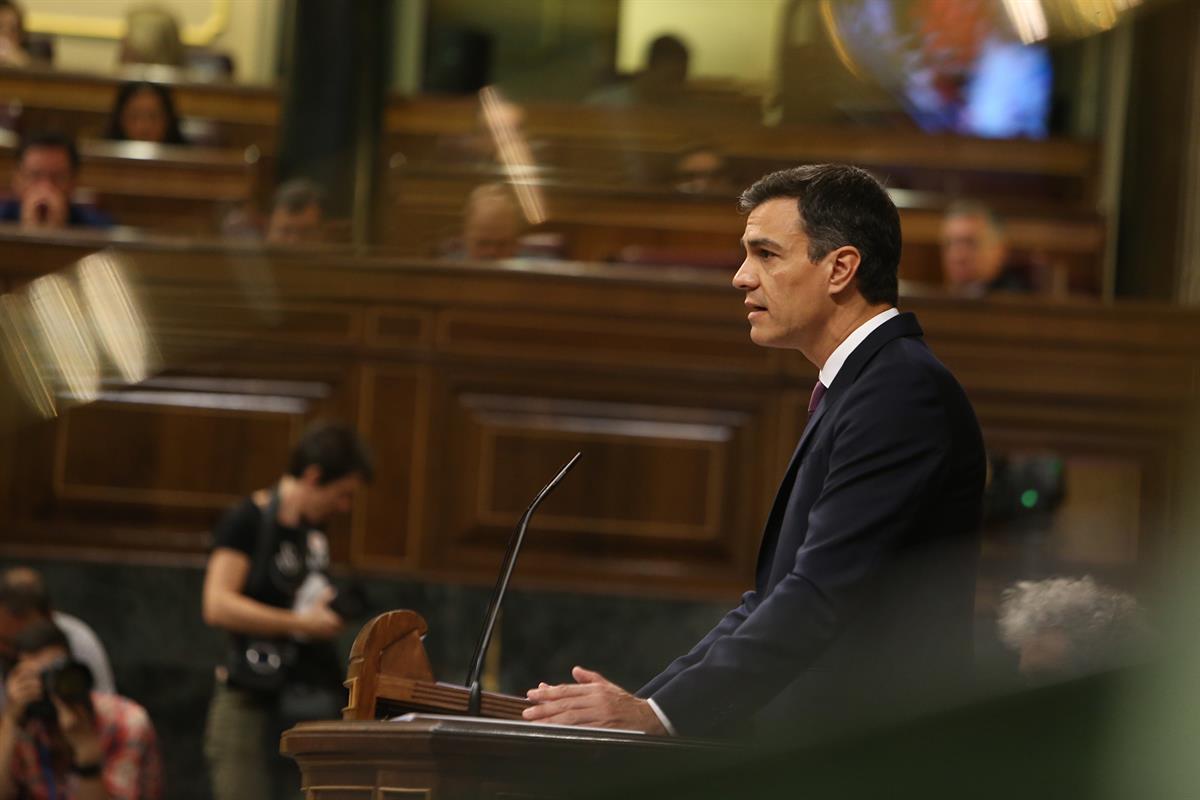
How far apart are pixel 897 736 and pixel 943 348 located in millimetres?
4498

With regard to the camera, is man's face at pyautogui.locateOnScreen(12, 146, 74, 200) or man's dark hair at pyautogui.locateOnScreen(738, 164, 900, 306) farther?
man's face at pyautogui.locateOnScreen(12, 146, 74, 200)

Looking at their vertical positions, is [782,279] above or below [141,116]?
below

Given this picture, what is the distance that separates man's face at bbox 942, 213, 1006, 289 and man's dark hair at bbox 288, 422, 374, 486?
82.0 inches

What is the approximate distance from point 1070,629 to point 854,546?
0.49 metres

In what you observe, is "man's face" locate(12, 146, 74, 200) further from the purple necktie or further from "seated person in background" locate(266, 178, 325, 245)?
the purple necktie

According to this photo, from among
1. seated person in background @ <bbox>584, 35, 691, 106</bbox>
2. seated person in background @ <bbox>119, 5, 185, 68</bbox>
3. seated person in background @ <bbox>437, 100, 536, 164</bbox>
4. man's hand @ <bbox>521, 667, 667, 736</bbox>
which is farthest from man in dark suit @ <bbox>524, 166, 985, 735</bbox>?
seated person in background @ <bbox>119, 5, 185, 68</bbox>

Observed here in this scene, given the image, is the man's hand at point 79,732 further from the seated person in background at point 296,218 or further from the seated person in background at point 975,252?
the seated person in background at point 975,252

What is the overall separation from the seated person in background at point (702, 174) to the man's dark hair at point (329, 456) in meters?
2.25

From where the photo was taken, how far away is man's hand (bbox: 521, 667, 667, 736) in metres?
1.58

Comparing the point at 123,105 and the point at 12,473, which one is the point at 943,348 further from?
the point at 123,105

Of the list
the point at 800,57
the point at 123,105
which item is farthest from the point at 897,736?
the point at 800,57

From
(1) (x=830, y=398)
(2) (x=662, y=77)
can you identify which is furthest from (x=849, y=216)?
(2) (x=662, y=77)

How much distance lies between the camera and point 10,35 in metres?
8.00

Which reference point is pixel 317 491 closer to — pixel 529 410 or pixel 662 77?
pixel 529 410
